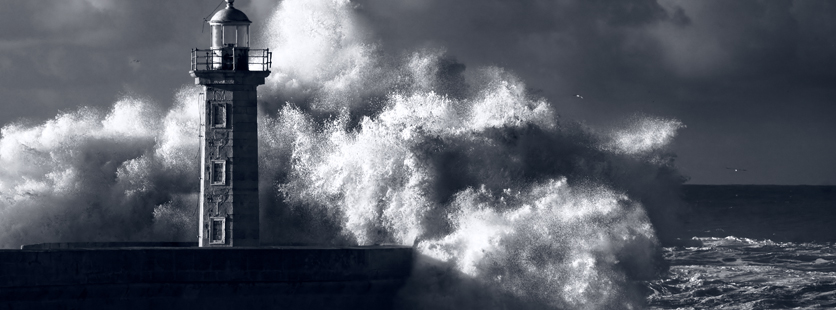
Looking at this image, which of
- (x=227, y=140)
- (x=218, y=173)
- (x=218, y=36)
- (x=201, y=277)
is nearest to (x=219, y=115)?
(x=227, y=140)

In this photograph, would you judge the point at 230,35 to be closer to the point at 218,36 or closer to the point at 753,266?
the point at 218,36

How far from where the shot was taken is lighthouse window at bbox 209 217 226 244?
25.9 m

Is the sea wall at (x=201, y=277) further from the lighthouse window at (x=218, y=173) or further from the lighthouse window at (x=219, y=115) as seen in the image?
the lighthouse window at (x=219, y=115)

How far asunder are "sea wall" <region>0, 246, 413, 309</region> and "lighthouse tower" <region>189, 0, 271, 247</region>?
1733 millimetres

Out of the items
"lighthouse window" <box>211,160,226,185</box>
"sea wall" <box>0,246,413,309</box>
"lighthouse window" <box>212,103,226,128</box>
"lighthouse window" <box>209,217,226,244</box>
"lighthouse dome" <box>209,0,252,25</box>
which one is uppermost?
"lighthouse dome" <box>209,0,252,25</box>

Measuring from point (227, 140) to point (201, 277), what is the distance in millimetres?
2912

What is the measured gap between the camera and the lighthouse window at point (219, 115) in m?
25.9

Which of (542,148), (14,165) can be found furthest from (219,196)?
(14,165)

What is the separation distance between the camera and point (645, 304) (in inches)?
1066

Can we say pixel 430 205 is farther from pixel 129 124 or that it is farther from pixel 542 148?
pixel 129 124

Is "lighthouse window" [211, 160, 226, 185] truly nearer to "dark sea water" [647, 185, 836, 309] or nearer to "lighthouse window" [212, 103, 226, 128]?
"lighthouse window" [212, 103, 226, 128]

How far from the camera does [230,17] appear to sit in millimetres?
25969

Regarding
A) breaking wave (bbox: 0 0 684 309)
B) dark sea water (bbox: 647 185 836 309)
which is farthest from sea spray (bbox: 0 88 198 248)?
dark sea water (bbox: 647 185 836 309)

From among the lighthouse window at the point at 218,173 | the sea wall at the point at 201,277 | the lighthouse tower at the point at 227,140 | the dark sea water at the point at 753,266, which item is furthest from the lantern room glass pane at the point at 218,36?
the dark sea water at the point at 753,266
